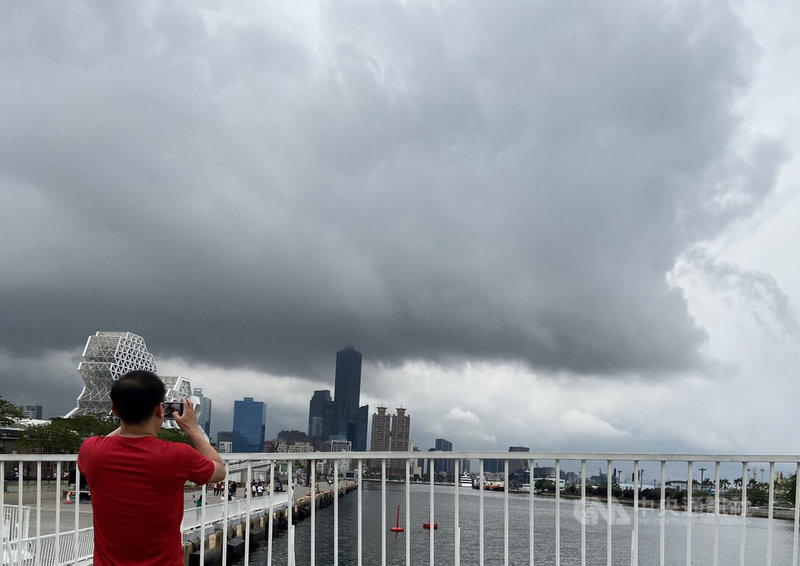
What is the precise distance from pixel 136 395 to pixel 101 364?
94.4 metres

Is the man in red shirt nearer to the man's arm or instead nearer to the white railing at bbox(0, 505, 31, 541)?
the man's arm

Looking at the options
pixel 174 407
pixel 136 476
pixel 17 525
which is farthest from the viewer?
pixel 17 525

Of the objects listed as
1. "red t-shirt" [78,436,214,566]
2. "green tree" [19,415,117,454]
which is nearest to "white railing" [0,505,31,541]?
"red t-shirt" [78,436,214,566]

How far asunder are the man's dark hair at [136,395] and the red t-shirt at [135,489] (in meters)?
0.09

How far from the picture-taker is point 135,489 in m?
2.32

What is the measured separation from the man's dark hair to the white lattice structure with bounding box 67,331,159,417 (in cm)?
9087

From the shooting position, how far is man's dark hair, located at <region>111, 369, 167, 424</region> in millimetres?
2320

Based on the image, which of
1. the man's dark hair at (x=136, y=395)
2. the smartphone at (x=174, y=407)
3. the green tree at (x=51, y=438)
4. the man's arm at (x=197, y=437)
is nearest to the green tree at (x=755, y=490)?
the man's arm at (x=197, y=437)

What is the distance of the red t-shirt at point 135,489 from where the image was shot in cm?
232

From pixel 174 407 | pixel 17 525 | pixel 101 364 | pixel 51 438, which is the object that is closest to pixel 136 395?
pixel 174 407

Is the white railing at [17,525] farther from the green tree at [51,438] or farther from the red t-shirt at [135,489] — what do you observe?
the green tree at [51,438]

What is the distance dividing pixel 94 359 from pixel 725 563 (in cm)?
7910

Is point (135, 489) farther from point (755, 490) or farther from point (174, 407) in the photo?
point (755, 490)

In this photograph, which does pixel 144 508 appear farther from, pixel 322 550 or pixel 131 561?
pixel 322 550
